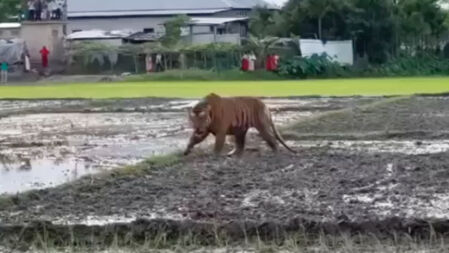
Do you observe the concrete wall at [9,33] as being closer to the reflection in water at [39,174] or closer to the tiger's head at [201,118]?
the reflection in water at [39,174]

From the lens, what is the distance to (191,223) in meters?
8.67

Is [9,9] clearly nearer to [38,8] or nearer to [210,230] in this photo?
[38,8]

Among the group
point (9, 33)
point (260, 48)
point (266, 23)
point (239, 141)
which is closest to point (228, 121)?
point (239, 141)

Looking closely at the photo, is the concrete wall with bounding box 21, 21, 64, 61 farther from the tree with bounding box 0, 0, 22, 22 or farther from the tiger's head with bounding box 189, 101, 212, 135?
the tiger's head with bounding box 189, 101, 212, 135

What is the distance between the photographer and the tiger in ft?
47.0

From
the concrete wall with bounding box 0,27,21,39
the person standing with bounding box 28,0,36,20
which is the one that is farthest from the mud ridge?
the concrete wall with bounding box 0,27,21,39

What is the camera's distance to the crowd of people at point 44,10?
5262 cm

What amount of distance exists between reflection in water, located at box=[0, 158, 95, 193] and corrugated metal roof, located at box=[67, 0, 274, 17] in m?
49.0

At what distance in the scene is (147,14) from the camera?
63219 millimetres

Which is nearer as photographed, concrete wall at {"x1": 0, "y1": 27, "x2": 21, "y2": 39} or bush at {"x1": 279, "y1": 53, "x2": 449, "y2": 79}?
bush at {"x1": 279, "y1": 53, "x2": 449, "y2": 79}

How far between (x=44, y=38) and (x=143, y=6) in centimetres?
1290

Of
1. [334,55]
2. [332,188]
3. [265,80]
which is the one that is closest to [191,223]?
[332,188]

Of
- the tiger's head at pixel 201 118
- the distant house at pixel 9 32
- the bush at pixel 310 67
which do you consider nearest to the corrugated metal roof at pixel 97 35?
the distant house at pixel 9 32

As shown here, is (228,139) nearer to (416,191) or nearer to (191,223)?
(416,191)
